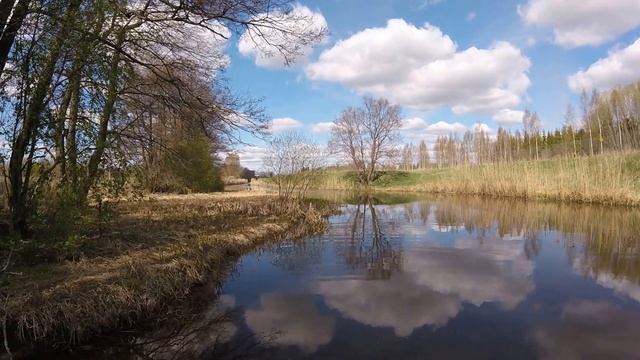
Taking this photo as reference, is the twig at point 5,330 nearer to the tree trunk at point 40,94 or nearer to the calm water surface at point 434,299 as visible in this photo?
the calm water surface at point 434,299

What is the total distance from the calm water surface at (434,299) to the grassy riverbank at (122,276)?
721 millimetres

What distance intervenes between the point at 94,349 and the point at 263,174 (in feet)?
47.3

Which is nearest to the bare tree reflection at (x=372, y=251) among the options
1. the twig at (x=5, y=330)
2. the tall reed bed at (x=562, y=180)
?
the twig at (x=5, y=330)

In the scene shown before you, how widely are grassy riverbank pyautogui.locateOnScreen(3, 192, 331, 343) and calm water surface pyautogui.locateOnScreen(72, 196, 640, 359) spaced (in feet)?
2.36

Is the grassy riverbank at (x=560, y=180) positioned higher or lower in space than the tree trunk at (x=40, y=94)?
lower

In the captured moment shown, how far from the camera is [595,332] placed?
5852 millimetres

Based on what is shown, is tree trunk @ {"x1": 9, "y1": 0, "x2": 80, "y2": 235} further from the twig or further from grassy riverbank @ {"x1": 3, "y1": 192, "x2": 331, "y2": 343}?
the twig

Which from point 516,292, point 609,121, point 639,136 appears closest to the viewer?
point 516,292

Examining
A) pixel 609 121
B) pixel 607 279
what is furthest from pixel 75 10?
pixel 609 121

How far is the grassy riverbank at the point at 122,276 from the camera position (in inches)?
215

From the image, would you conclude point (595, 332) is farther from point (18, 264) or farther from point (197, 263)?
point (18, 264)

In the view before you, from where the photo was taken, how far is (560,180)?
2228 centimetres

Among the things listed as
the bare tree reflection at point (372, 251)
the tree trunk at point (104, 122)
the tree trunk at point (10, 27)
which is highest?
the tree trunk at point (10, 27)

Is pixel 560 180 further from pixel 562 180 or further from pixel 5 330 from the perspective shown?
pixel 5 330
